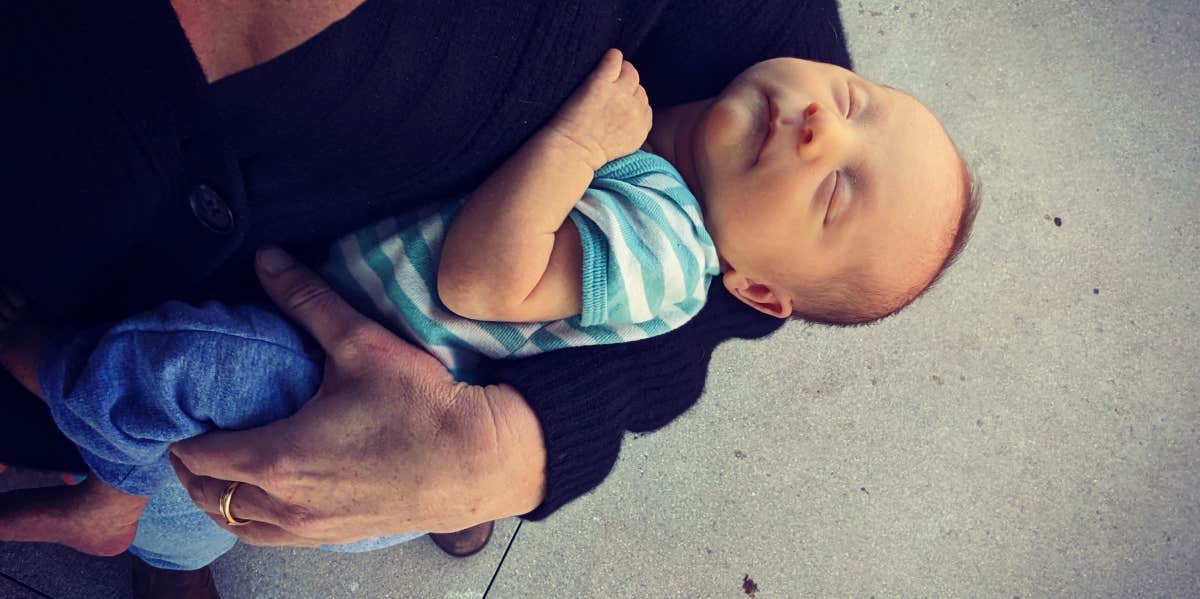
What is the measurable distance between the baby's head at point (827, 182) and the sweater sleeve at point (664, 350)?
60mm

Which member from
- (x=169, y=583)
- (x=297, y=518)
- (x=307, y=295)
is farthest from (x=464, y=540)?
(x=307, y=295)

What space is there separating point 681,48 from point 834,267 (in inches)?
14.3

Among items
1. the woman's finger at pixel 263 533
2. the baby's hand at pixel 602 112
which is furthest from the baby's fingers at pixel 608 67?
the woman's finger at pixel 263 533

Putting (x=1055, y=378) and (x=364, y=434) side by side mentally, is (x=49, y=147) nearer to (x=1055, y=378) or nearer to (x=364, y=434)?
(x=364, y=434)

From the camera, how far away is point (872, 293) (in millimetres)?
1109

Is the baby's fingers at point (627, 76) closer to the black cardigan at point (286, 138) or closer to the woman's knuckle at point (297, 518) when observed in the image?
the black cardigan at point (286, 138)

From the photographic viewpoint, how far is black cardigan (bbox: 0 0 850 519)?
0.55m

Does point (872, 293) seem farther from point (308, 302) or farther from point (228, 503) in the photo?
point (228, 503)

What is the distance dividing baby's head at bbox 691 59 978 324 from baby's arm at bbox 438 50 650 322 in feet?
0.66

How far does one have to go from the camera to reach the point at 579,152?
0.88 meters

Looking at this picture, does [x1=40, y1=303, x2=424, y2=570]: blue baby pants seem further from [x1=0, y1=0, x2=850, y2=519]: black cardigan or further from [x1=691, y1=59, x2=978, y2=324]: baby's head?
[x1=691, y1=59, x2=978, y2=324]: baby's head

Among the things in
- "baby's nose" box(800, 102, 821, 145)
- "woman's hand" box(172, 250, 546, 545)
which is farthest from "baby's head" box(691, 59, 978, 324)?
"woman's hand" box(172, 250, 546, 545)

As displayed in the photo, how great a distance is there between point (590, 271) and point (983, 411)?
1.12 metres

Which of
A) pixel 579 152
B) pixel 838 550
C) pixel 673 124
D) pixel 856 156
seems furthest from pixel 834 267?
pixel 838 550
